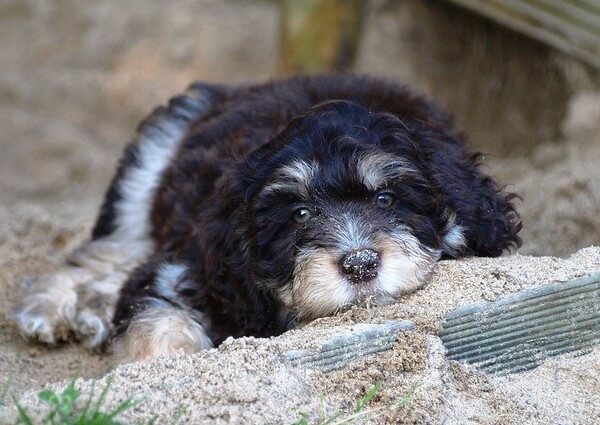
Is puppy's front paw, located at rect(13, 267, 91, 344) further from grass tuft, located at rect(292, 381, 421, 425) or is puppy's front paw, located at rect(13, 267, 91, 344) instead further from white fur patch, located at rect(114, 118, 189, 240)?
grass tuft, located at rect(292, 381, 421, 425)

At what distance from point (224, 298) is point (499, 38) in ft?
16.9

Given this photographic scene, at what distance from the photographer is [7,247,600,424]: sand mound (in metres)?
3.73

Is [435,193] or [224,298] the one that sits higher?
[435,193]

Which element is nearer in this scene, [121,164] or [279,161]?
[279,161]

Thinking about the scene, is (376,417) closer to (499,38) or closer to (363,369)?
(363,369)

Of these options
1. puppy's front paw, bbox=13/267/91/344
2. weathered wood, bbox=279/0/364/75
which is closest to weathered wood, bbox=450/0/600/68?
weathered wood, bbox=279/0/364/75

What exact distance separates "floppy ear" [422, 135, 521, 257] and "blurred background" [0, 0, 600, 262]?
3.97 feet

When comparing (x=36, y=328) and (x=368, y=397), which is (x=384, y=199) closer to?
(x=368, y=397)

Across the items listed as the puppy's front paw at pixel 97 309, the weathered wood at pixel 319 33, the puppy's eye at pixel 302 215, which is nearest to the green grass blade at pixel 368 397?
the puppy's eye at pixel 302 215

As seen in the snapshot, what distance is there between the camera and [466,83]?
32.3 feet

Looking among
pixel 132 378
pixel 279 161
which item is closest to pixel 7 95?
pixel 279 161

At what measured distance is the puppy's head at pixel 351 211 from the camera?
4395mm

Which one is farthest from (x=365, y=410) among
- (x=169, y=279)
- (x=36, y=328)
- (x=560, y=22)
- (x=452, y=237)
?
(x=560, y=22)

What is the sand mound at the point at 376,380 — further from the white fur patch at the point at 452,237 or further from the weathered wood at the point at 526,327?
the white fur patch at the point at 452,237
